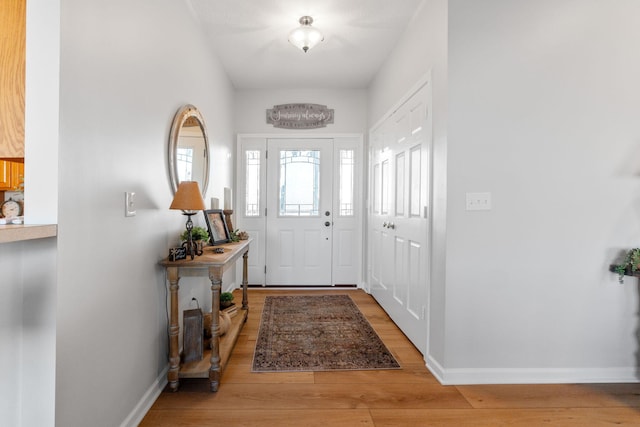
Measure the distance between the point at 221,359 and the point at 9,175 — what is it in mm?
2183

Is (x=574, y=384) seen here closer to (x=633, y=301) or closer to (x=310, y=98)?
(x=633, y=301)

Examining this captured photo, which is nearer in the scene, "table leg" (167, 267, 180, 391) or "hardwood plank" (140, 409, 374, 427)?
"hardwood plank" (140, 409, 374, 427)

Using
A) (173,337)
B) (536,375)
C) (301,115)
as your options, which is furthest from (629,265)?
(301,115)

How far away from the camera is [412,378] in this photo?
85.6 inches

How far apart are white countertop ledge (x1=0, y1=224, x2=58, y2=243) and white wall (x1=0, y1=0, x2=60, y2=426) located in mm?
55

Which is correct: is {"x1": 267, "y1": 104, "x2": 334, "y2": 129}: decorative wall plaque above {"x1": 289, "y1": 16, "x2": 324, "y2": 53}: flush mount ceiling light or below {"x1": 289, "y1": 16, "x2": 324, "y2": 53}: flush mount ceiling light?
below

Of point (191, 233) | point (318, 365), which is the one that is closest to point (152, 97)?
point (191, 233)

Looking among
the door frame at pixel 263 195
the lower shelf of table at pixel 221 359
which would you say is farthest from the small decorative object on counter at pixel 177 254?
the door frame at pixel 263 195

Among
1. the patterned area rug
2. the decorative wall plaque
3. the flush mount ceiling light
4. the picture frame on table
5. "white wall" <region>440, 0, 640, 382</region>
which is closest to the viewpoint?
"white wall" <region>440, 0, 640, 382</region>

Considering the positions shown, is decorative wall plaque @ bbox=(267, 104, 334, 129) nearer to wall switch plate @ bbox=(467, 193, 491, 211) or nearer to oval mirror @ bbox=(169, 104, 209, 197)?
oval mirror @ bbox=(169, 104, 209, 197)

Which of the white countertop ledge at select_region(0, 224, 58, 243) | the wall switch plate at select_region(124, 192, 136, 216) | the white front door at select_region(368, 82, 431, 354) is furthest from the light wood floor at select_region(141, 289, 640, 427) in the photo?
the white countertop ledge at select_region(0, 224, 58, 243)

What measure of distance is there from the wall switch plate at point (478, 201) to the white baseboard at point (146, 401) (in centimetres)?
214

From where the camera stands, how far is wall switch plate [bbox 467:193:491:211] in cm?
209

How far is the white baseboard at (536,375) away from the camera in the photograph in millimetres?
2104
